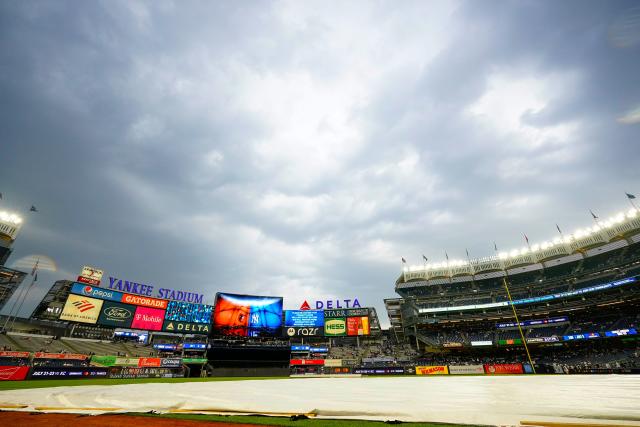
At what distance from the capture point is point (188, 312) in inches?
2239

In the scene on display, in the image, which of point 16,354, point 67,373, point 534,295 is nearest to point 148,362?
point 67,373

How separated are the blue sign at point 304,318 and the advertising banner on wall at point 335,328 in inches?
52.1

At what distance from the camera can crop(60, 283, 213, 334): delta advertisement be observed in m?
47.5

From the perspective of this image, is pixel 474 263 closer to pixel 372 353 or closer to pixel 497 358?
pixel 497 358

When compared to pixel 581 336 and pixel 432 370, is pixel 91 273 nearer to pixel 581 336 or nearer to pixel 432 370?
pixel 432 370

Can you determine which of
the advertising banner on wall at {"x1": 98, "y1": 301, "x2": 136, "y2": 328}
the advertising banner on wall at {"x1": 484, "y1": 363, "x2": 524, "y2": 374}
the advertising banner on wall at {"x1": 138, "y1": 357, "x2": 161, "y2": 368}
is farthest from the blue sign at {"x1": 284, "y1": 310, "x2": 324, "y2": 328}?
the advertising banner on wall at {"x1": 484, "y1": 363, "x2": 524, "y2": 374}

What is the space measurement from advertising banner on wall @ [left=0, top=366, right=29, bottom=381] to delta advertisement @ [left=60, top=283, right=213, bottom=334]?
907 inches

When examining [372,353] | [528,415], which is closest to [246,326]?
[372,353]

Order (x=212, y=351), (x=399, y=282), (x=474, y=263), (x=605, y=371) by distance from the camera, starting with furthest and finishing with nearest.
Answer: (x=399, y=282), (x=474, y=263), (x=212, y=351), (x=605, y=371)

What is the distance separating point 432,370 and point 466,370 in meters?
4.91

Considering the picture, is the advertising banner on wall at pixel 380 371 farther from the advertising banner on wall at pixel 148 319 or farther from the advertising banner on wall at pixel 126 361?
the advertising banner on wall at pixel 148 319

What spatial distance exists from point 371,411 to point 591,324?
6843cm

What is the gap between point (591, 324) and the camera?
52.0 m

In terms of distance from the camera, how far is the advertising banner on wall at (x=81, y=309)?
45.9m
